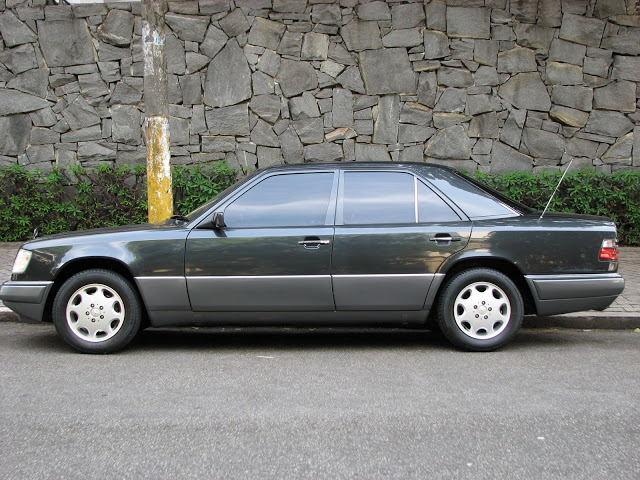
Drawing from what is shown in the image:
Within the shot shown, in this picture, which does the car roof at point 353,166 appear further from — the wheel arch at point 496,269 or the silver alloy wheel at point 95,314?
the silver alloy wheel at point 95,314

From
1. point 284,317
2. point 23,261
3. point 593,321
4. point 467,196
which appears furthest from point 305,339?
point 593,321

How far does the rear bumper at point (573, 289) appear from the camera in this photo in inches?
201

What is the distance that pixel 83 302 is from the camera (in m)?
5.13

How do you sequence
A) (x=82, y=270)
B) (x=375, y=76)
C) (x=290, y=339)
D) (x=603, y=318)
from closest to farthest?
(x=82, y=270) → (x=290, y=339) → (x=603, y=318) → (x=375, y=76)

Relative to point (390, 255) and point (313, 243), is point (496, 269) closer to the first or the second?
point (390, 255)

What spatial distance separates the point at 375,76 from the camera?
10.6 m

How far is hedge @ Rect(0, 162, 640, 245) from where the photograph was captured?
9.96 metres

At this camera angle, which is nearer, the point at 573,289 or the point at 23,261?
the point at 573,289

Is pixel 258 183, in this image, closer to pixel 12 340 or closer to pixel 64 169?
pixel 12 340

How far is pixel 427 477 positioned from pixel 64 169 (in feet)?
31.3

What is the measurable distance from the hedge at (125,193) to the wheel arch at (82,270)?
4872 mm

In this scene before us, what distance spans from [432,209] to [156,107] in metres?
3.47

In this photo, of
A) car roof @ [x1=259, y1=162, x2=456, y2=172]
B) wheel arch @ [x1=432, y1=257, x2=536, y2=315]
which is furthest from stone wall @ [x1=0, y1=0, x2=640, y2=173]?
wheel arch @ [x1=432, y1=257, x2=536, y2=315]

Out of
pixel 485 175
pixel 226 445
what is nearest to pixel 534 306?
pixel 226 445
